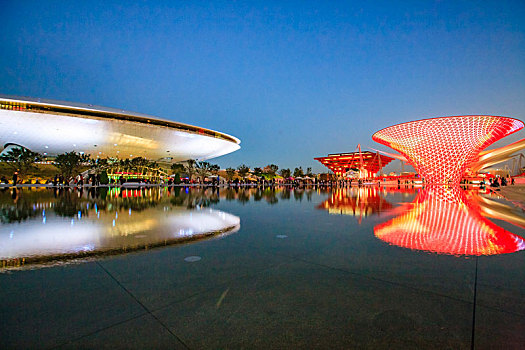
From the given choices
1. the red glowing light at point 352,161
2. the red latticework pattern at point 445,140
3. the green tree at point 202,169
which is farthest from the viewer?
the red glowing light at point 352,161

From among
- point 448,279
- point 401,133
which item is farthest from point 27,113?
point 401,133

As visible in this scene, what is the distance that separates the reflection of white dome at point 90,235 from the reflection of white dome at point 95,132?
155 ft

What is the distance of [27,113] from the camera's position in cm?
4362

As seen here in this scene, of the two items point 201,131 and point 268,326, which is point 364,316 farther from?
point 201,131

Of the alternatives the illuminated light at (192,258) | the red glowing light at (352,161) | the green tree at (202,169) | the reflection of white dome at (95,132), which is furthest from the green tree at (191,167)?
the illuminated light at (192,258)

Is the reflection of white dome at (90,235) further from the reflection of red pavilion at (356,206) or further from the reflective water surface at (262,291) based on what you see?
the reflection of red pavilion at (356,206)

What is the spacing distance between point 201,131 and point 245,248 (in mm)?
60797

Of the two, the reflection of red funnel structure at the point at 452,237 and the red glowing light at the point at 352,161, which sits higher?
the red glowing light at the point at 352,161

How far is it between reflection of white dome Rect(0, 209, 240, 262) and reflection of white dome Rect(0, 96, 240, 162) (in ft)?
155

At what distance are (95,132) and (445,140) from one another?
213 ft

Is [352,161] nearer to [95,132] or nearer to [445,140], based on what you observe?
[445,140]

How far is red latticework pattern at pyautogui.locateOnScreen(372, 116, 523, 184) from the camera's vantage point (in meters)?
46.0

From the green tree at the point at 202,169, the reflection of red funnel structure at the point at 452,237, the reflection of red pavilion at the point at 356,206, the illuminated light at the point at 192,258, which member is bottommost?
the illuminated light at the point at 192,258

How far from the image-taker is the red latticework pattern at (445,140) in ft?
151
